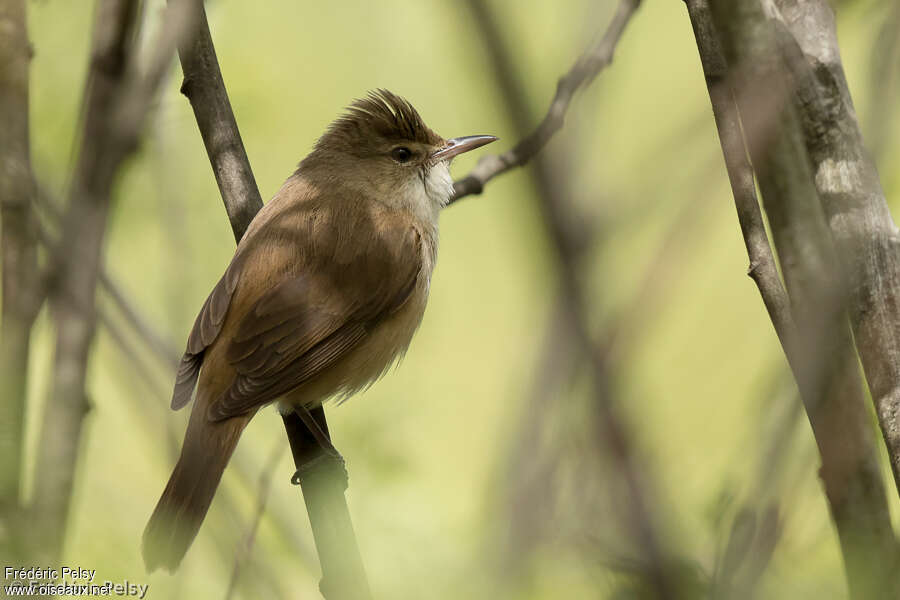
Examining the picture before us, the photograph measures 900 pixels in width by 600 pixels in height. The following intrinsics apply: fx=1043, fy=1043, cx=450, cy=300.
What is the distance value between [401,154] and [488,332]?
159 centimetres

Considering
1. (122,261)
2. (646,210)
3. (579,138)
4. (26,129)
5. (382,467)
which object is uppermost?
(26,129)

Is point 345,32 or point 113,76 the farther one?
point 345,32

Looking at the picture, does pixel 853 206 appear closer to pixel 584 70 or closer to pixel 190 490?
pixel 584 70

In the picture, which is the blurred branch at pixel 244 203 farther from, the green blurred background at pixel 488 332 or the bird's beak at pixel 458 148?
the bird's beak at pixel 458 148

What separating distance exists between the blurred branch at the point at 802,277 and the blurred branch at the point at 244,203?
4.10ft

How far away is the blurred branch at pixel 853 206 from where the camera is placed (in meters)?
2.29

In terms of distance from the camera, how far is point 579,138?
162 cm

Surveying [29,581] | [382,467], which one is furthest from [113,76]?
[382,467]

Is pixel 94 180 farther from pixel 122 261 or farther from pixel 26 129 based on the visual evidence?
pixel 122 261

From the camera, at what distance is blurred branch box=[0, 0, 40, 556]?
169 cm

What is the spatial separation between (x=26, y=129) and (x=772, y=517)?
4.44 feet

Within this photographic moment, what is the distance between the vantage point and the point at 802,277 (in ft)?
6.35

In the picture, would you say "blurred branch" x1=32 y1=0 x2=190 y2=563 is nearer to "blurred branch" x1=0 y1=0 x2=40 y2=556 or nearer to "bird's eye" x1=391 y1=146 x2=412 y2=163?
"blurred branch" x1=0 y1=0 x2=40 y2=556

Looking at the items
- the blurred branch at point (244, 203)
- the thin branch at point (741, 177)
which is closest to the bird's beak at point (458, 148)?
the blurred branch at point (244, 203)
